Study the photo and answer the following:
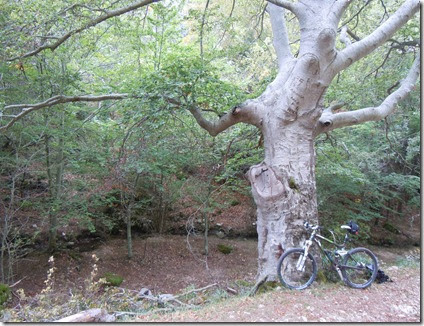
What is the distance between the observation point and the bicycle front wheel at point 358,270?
14.7 feet

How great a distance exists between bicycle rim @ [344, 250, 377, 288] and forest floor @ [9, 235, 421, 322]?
145 mm

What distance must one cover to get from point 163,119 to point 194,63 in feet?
3.49

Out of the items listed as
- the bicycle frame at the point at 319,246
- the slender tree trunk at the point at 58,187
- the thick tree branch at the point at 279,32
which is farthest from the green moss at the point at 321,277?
the slender tree trunk at the point at 58,187

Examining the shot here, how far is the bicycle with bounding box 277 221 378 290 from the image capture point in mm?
4383

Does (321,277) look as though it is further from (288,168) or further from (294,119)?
(294,119)

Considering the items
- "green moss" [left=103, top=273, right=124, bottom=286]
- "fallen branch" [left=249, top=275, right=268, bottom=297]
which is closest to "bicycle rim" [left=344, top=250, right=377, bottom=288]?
"fallen branch" [left=249, top=275, right=268, bottom=297]

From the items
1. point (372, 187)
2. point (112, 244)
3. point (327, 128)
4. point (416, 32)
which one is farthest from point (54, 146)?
point (372, 187)

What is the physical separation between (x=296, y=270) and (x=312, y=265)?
0.28 metres

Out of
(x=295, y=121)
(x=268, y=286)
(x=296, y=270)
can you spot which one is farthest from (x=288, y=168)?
(x=268, y=286)

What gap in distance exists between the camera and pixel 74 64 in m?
9.03

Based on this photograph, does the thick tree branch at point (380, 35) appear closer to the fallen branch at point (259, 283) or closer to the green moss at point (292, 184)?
the green moss at point (292, 184)

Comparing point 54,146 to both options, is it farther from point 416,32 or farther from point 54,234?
point 416,32

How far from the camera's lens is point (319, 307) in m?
3.68

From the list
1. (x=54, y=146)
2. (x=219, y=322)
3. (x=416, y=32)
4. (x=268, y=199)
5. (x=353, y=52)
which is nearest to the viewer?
A: (x=219, y=322)
